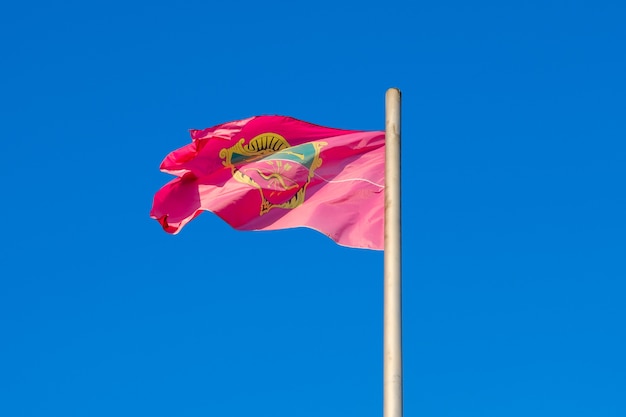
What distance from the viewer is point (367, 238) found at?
19.5 metres

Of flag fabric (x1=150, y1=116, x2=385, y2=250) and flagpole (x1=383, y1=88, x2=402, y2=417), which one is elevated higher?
flag fabric (x1=150, y1=116, x2=385, y2=250)

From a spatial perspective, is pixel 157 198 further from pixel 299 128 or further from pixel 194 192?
pixel 299 128

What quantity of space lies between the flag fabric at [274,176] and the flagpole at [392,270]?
7.08 ft

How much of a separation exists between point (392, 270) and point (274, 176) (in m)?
4.48

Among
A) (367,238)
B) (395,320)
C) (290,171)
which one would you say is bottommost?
(395,320)

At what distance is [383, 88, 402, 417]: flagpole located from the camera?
1579 centimetres

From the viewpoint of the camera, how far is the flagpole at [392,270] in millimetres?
15789

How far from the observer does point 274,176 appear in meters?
20.5

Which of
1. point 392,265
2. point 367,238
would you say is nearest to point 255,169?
point 367,238

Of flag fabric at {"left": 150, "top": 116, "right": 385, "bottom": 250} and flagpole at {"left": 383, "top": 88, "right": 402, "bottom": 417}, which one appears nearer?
flagpole at {"left": 383, "top": 88, "right": 402, "bottom": 417}

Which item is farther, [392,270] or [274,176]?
[274,176]

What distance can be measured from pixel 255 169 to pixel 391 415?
6298 mm

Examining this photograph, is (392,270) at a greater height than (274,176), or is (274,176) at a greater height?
(274,176)

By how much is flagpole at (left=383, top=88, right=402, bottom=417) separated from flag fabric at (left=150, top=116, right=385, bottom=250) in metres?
2.16
